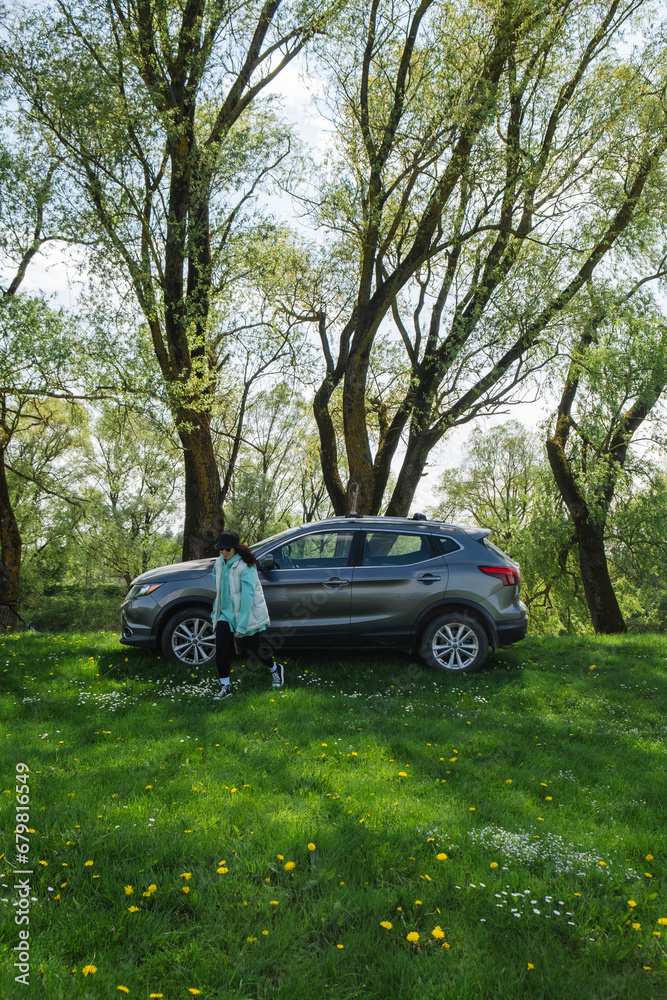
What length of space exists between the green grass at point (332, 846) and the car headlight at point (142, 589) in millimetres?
1413

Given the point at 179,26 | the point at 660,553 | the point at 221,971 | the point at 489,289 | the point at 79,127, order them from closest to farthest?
the point at 221,971
the point at 79,127
the point at 179,26
the point at 489,289
the point at 660,553

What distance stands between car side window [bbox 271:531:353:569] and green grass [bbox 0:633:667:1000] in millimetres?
1752

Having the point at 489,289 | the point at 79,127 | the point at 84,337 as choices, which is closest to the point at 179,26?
the point at 79,127

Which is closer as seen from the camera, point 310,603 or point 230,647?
point 230,647

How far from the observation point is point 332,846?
12.9ft

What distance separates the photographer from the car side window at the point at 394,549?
8.34 metres

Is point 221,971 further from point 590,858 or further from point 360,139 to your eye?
point 360,139

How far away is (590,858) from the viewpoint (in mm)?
3963

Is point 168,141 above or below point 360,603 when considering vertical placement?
above

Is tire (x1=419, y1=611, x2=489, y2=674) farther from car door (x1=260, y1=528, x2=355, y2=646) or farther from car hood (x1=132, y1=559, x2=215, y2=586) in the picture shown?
car hood (x1=132, y1=559, x2=215, y2=586)

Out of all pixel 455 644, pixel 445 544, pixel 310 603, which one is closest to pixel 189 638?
pixel 310 603

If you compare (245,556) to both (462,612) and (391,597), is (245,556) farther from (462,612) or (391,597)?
(462,612)

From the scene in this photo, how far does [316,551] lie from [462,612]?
1923mm

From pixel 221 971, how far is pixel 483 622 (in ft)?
19.1
